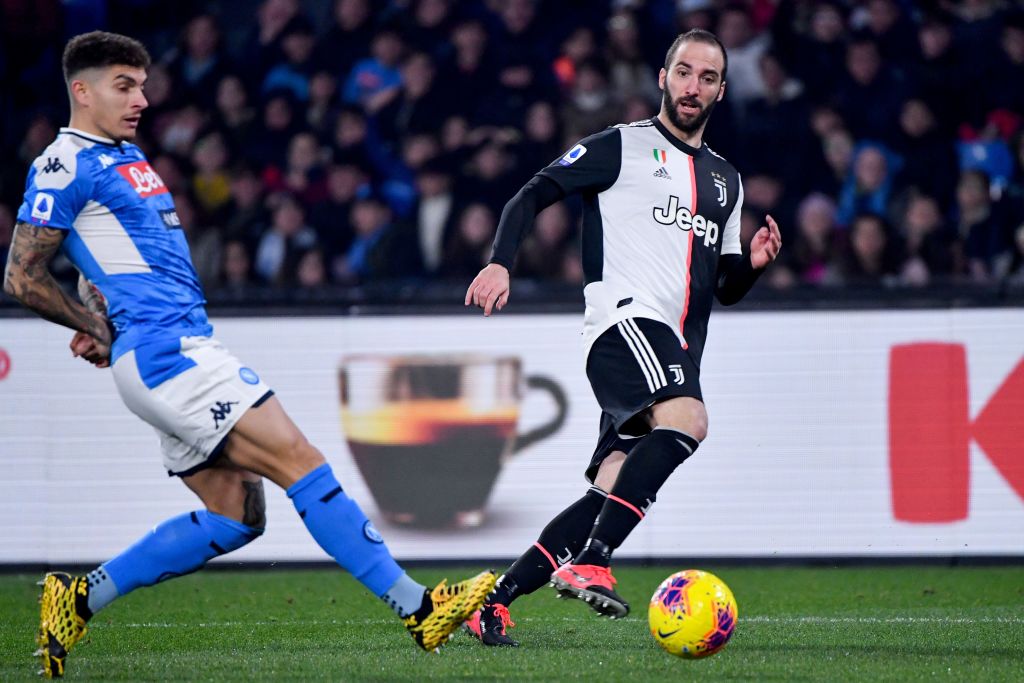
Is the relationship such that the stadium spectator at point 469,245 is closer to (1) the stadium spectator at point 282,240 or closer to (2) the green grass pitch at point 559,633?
(1) the stadium spectator at point 282,240

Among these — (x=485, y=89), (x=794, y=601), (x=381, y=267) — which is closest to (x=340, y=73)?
(x=485, y=89)

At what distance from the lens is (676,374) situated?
5.21 meters

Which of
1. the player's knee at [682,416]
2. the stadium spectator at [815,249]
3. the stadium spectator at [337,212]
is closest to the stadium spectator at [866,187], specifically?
the stadium spectator at [815,249]

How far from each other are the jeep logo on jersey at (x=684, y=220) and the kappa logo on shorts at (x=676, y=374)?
56cm

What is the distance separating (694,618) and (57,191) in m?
2.46

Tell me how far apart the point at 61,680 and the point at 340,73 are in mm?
7680

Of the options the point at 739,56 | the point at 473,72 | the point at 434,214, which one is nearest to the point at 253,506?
the point at 434,214

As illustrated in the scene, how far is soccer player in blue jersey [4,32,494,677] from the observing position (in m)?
4.67

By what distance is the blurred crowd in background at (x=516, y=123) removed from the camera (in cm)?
1017

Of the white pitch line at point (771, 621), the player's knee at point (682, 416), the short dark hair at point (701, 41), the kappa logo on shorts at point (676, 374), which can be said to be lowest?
the white pitch line at point (771, 621)

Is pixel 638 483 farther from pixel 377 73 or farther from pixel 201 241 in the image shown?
pixel 377 73

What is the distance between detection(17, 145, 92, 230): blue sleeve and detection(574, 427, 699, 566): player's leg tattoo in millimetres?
2021

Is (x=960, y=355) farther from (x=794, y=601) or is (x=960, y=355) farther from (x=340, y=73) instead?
(x=340, y=73)

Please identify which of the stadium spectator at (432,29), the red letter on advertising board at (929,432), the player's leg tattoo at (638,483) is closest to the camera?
the player's leg tattoo at (638,483)
